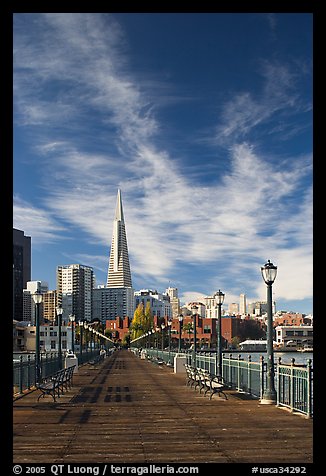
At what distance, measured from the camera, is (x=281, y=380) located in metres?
15.3

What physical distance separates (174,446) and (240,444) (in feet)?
3.53

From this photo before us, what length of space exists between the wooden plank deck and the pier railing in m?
0.37

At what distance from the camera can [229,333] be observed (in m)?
160

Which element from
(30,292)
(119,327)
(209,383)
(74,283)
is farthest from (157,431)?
(119,327)

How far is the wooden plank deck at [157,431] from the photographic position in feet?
28.4

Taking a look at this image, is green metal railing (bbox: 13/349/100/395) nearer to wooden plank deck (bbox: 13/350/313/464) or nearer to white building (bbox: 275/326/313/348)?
wooden plank deck (bbox: 13/350/313/464)

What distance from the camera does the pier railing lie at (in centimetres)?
1302

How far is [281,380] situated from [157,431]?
205 inches

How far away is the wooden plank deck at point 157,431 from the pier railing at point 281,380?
1.21 feet

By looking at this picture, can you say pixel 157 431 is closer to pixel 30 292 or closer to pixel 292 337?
pixel 30 292

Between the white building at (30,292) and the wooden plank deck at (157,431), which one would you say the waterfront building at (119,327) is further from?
the wooden plank deck at (157,431)
